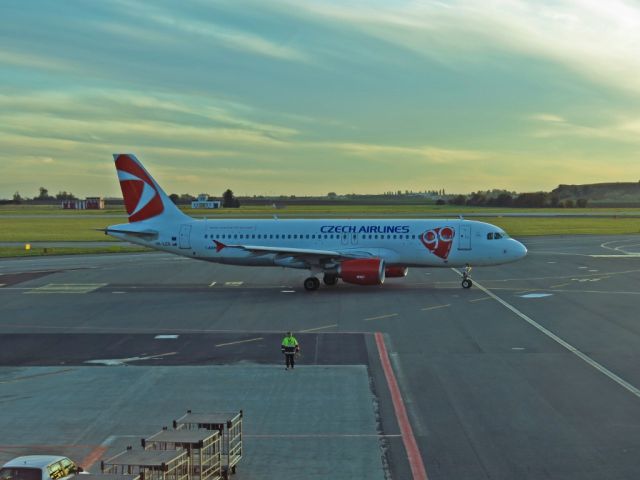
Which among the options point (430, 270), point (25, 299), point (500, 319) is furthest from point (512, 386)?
point (430, 270)

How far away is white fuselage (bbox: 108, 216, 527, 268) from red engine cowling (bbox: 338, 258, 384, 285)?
2268mm

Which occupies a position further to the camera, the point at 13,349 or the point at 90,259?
the point at 90,259

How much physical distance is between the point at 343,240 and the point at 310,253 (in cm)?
362

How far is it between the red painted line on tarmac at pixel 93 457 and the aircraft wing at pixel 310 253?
27779 millimetres

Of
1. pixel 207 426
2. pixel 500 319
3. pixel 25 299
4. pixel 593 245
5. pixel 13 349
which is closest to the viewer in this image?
pixel 207 426

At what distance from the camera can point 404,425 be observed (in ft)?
63.4

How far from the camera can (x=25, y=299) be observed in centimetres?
4362

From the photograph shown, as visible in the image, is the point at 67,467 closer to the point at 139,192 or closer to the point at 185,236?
the point at 185,236

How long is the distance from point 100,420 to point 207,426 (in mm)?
5247

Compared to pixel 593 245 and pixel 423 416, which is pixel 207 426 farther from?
pixel 593 245

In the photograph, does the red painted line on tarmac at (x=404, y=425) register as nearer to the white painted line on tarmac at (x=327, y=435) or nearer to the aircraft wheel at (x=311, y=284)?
the white painted line on tarmac at (x=327, y=435)

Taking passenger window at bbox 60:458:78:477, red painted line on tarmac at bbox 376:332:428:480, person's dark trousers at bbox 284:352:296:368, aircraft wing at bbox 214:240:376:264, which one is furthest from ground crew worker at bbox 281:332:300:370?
aircraft wing at bbox 214:240:376:264

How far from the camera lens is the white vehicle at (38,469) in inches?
550

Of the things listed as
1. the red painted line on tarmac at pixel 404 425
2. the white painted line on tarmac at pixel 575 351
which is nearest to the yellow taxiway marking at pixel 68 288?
the red painted line on tarmac at pixel 404 425
